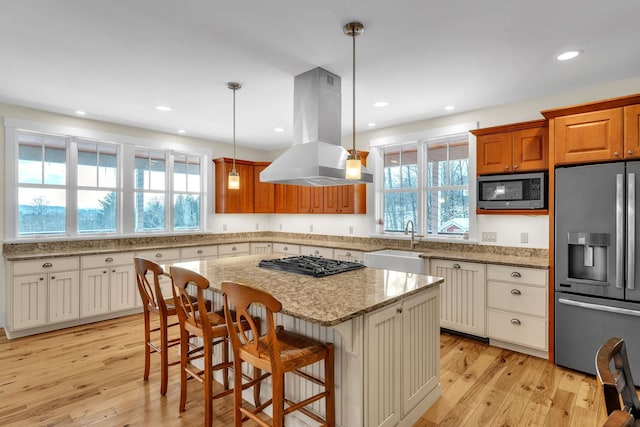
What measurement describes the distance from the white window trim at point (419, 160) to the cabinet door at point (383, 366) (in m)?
2.49

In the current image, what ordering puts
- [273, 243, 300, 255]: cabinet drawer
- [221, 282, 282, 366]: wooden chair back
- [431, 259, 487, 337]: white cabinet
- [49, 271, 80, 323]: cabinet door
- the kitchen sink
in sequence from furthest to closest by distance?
[273, 243, 300, 255]: cabinet drawer
[49, 271, 80, 323]: cabinet door
the kitchen sink
[431, 259, 487, 337]: white cabinet
[221, 282, 282, 366]: wooden chair back

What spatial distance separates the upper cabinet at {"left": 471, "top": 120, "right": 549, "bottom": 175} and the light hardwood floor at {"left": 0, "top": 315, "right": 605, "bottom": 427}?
1854 mm

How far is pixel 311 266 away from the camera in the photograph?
2.71 metres

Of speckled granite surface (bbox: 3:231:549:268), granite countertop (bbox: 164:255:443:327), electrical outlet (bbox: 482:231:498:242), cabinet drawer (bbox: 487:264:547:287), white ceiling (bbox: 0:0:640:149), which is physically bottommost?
cabinet drawer (bbox: 487:264:547:287)

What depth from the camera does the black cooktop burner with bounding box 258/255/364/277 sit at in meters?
2.56

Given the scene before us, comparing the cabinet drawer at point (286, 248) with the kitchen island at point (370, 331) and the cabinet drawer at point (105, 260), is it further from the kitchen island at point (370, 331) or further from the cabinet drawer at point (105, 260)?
the kitchen island at point (370, 331)

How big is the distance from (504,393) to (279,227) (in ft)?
15.3

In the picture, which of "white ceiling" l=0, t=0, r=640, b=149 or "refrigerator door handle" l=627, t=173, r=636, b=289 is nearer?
"white ceiling" l=0, t=0, r=640, b=149

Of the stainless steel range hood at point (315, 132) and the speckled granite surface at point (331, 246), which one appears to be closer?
the stainless steel range hood at point (315, 132)

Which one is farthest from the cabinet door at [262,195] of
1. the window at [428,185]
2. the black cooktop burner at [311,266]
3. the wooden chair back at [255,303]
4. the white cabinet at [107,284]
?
the wooden chair back at [255,303]

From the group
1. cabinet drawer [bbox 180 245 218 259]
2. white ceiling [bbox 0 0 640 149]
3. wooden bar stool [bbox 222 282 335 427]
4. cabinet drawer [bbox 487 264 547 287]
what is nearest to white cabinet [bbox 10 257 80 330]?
cabinet drawer [bbox 180 245 218 259]

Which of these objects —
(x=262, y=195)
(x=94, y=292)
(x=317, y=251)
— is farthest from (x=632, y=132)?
(x=94, y=292)

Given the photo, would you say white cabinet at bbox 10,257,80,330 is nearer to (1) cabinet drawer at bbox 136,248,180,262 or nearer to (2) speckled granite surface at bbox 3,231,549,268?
(2) speckled granite surface at bbox 3,231,549,268

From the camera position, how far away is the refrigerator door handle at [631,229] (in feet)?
8.56
